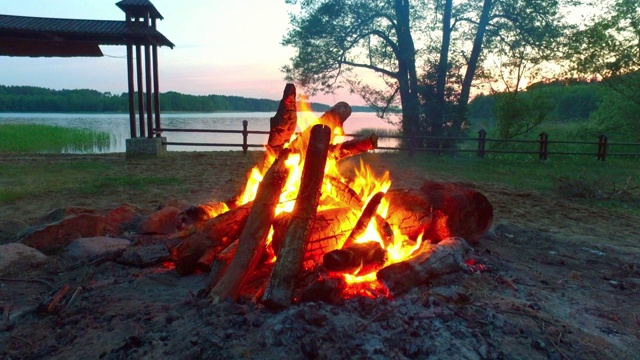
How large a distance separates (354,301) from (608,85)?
2502 cm

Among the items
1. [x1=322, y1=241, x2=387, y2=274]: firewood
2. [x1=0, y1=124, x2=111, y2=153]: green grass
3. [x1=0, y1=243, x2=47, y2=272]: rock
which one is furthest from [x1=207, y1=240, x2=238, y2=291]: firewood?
[x1=0, y1=124, x2=111, y2=153]: green grass

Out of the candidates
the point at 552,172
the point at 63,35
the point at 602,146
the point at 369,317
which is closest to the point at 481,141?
the point at 552,172

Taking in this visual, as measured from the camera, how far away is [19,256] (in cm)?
459

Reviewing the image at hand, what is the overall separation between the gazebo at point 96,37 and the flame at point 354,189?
39.7 ft

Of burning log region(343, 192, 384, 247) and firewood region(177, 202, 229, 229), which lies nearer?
burning log region(343, 192, 384, 247)

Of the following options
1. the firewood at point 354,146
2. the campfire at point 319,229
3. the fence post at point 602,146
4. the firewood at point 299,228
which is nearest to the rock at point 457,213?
the campfire at point 319,229

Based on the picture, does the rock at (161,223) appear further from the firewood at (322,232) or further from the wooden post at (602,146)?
the wooden post at (602,146)

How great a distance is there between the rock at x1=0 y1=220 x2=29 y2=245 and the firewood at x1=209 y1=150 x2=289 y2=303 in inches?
141

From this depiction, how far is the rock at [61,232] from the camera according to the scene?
16.6 feet

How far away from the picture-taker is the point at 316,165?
407cm

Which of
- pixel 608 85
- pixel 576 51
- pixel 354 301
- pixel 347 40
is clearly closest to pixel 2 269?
pixel 354 301

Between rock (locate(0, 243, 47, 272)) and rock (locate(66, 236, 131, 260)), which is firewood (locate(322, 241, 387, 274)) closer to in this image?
rock (locate(66, 236, 131, 260))

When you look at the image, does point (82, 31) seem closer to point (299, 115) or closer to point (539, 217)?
point (299, 115)

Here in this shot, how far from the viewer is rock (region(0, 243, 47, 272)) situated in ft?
14.6
